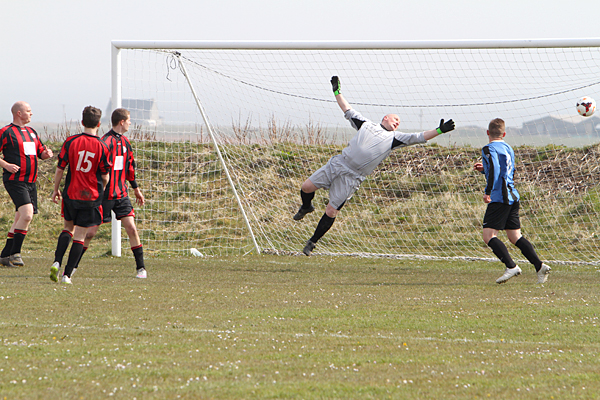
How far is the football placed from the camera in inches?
352

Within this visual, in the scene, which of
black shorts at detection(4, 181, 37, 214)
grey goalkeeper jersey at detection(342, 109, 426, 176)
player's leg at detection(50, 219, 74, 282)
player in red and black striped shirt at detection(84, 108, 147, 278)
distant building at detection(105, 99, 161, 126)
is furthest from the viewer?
distant building at detection(105, 99, 161, 126)

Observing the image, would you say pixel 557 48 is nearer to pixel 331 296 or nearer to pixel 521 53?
pixel 521 53

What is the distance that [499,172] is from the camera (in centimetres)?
670

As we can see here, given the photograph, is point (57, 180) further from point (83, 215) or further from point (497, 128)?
point (497, 128)

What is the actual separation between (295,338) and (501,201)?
3.67m

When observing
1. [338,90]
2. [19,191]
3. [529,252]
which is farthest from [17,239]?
[529,252]

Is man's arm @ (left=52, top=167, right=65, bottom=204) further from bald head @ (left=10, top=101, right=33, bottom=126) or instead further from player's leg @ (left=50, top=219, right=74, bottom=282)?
bald head @ (left=10, top=101, right=33, bottom=126)

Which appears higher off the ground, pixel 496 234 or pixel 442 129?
pixel 442 129

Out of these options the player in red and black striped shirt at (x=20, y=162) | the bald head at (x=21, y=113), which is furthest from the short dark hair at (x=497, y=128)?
the bald head at (x=21, y=113)

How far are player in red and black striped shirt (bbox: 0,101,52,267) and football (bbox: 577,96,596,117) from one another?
777cm

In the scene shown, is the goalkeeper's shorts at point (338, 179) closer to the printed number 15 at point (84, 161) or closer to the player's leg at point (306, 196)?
the player's leg at point (306, 196)

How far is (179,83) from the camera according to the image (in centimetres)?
983

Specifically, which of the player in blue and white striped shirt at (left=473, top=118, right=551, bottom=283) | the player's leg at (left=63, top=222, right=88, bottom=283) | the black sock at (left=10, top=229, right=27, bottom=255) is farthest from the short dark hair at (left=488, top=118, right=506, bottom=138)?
the black sock at (left=10, top=229, right=27, bottom=255)

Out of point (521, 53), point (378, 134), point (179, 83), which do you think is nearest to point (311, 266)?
point (378, 134)
